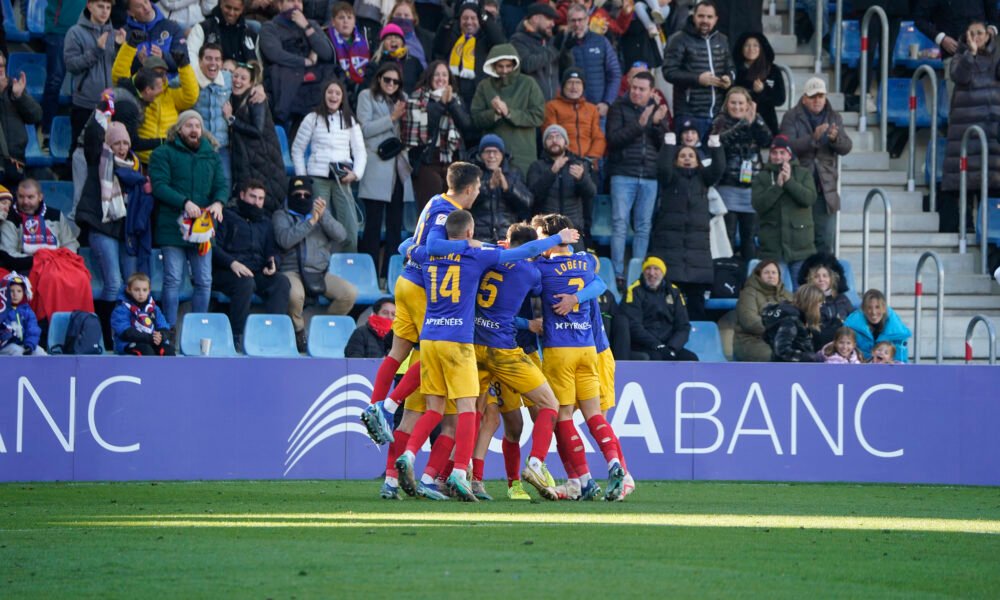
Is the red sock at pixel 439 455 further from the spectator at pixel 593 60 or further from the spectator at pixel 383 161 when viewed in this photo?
the spectator at pixel 593 60

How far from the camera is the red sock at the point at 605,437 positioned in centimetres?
1197

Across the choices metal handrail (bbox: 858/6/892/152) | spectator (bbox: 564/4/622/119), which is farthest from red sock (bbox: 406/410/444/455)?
metal handrail (bbox: 858/6/892/152)

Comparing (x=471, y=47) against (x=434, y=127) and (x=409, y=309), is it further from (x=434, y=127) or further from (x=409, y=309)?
(x=409, y=309)

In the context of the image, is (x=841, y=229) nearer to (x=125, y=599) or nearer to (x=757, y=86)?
(x=757, y=86)

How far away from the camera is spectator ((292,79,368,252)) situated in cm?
1739

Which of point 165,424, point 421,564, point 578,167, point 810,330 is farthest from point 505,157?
point 421,564

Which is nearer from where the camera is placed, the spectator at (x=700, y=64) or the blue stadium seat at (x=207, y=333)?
the blue stadium seat at (x=207, y=333)

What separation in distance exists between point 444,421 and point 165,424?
12.4ft

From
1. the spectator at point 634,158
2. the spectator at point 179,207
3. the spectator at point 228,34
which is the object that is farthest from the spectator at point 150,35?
the spectator at point 634,158

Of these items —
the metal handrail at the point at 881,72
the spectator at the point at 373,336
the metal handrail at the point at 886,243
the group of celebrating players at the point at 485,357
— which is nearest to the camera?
the group of celebrating players at the point at 485,357

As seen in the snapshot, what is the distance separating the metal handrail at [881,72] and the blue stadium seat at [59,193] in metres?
9.94

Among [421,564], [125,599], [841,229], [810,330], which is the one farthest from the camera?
[841,229]

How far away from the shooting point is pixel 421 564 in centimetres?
795

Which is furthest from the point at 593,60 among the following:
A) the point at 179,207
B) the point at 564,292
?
the point at 564,292
